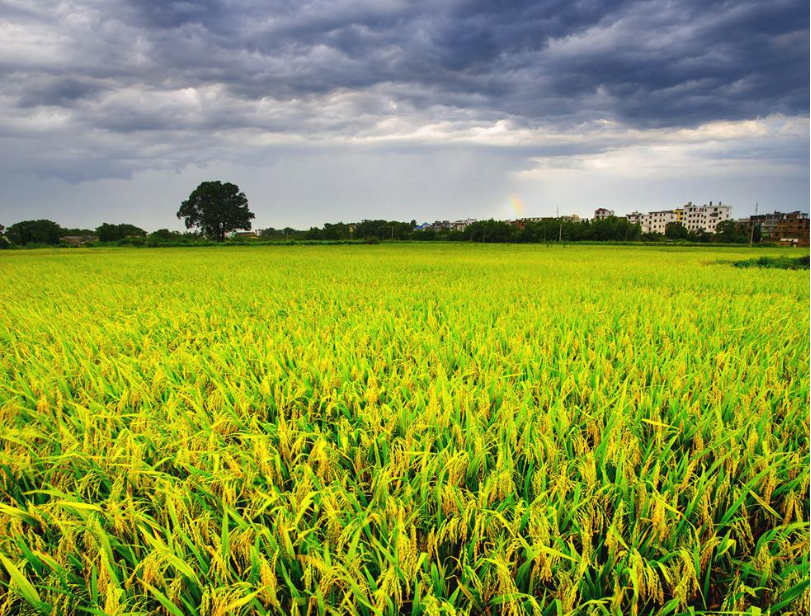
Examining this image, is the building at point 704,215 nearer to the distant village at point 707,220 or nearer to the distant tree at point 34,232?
the distant village at point 707,220

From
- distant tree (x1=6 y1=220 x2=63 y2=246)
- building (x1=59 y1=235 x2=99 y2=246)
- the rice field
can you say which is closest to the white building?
building (x1=59 y1=235 x2=99 y2=246)

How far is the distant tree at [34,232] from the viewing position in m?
58.0

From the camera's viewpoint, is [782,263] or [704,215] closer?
[782,263]

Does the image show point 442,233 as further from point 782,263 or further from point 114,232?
point 782,263

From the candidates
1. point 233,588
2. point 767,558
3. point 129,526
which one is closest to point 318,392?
point 129,526

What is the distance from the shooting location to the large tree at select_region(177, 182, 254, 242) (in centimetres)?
6312

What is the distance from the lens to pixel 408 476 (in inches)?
61.1

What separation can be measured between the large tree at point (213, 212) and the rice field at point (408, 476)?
66.0 m

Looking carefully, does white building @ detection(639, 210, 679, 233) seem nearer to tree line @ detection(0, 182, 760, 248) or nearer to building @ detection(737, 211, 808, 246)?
building @ detection(737, 211, 808, 246)

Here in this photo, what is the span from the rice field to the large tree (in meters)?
66.0

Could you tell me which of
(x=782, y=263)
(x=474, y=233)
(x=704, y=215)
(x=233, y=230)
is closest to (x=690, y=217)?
(x=704, y=215)

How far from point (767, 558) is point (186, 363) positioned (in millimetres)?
3089

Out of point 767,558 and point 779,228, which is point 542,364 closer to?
point 767,558

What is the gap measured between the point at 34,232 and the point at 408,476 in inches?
3047
